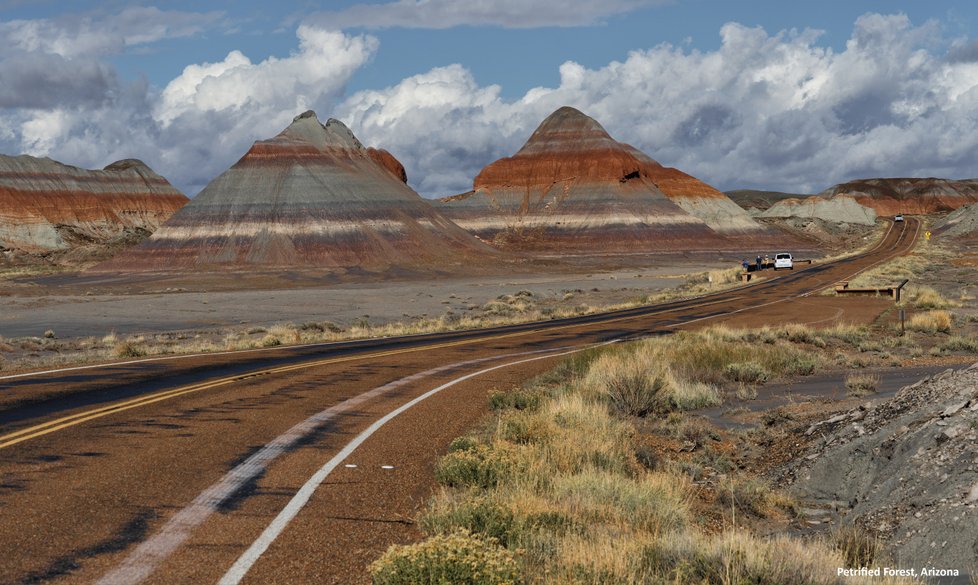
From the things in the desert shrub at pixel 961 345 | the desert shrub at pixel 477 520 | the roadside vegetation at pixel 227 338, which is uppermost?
the roadside vegetation at pixel 227 338

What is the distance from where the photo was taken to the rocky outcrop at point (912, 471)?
6559mm

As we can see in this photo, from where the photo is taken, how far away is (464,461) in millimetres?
8539

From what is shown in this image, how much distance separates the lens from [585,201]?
151125 mm

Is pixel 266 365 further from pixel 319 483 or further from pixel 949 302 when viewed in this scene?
pixel 949 302

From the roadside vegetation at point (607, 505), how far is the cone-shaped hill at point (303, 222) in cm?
9091

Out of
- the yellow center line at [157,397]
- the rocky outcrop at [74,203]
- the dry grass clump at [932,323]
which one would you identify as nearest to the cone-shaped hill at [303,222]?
the rocky outcrop at [74,203]

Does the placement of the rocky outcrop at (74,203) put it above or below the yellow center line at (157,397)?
above

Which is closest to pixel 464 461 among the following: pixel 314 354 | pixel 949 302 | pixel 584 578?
pixel 584 578

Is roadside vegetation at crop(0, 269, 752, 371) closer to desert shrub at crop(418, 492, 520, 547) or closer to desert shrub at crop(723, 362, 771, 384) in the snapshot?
desert shrub at crop(723, 362, 771, 384)

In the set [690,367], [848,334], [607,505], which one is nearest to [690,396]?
[690,367]

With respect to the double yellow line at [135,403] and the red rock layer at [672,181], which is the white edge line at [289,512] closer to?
the double yellow line at [135,403]

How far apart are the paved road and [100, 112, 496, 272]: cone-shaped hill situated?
8765cm

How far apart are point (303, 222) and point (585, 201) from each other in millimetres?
56620

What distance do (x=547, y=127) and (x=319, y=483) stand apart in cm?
16824
